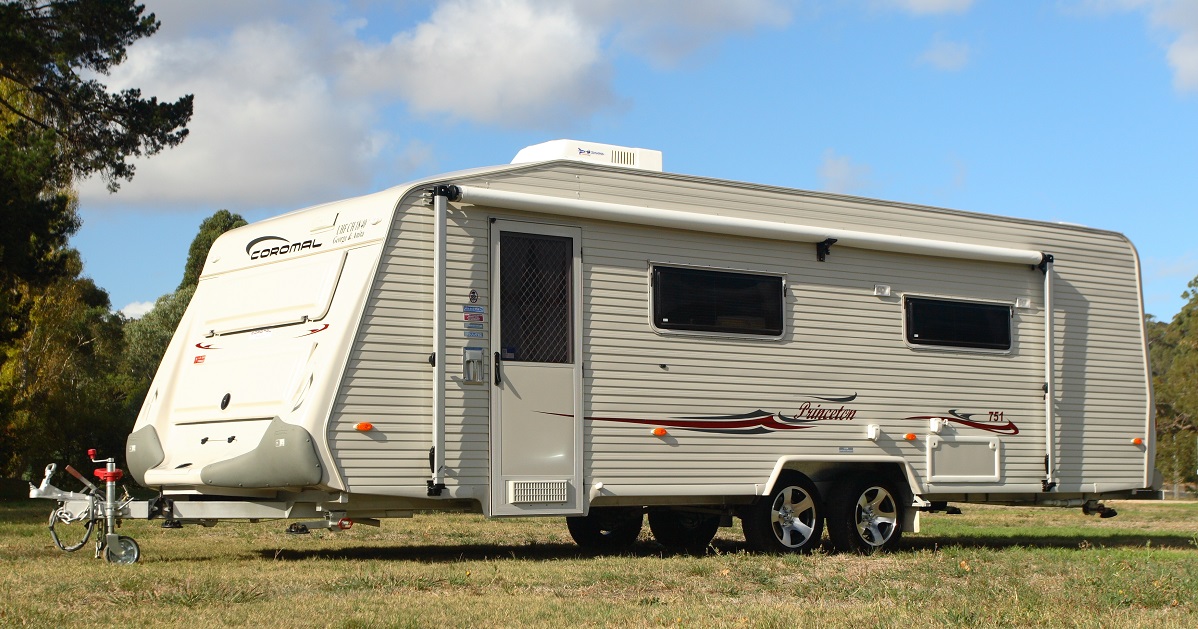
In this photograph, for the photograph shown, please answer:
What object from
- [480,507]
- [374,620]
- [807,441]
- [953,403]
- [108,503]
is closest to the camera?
[374,620]

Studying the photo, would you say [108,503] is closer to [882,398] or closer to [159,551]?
[159,551]

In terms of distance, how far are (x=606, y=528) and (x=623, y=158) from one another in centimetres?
367

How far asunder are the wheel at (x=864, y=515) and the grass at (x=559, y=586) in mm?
293

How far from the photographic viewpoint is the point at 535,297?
10117mm

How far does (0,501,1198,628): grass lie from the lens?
657 cm

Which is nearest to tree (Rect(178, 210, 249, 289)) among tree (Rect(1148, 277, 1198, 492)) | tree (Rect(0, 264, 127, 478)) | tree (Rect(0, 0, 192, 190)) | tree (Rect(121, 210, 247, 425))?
tree (Rect(121, 210, 247, 425))

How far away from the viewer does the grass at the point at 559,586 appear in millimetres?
6566

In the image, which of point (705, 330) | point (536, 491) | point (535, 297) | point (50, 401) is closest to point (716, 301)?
point (705, 330)

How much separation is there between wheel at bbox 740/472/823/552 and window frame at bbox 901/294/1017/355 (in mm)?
1721

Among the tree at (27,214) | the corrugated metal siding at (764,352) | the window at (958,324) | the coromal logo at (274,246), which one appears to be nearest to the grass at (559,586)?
the corrugated metal siding at (764,352)

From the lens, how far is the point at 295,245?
10219 mm

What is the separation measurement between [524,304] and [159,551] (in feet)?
11.8

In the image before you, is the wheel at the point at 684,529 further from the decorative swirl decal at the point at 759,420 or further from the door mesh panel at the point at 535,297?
the door mesh panel at the point at 535,297

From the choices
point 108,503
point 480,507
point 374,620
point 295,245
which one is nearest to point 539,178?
point 295,245
